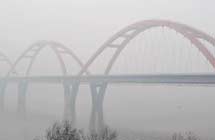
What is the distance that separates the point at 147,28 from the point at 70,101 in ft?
84.3

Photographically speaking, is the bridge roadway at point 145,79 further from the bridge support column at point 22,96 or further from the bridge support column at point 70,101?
the bridge support column at point 22,96

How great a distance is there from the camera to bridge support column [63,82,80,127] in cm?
7894

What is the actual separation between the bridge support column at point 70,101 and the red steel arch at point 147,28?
3.35 metres

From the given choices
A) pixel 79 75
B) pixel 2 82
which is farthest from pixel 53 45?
pixel 2 82

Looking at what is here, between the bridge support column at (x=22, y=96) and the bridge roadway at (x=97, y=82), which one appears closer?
the bridge roadway at (x=97, y=82)

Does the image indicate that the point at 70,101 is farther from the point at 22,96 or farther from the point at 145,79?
the point at 22,96

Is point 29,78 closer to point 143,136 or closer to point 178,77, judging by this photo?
point 143,136

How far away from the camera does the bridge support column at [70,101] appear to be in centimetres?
7894

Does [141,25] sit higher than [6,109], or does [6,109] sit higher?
[141,25]

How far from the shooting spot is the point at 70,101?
269ft

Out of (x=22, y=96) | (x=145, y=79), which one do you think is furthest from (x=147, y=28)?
(x=22, y=96)

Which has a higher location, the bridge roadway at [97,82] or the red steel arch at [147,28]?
the red steel arch at [147,28]

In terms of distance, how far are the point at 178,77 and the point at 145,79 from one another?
281 inches

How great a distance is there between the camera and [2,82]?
12000 cm
